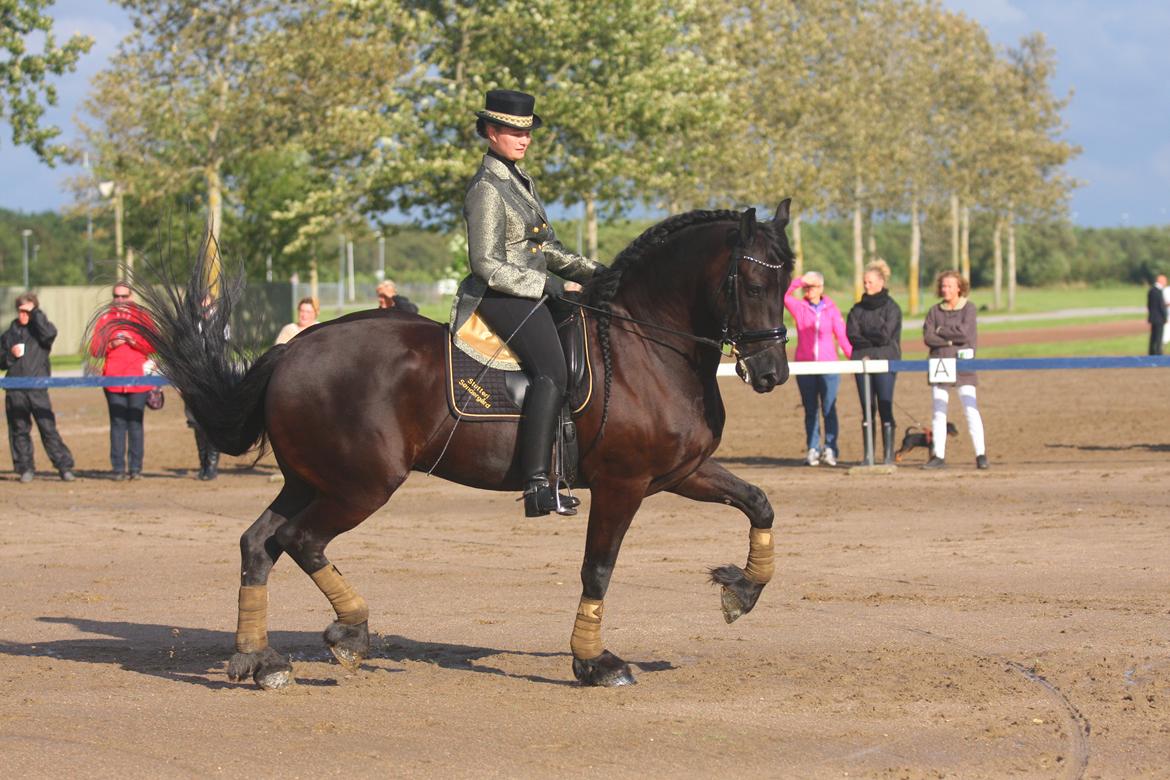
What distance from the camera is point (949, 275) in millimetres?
17766

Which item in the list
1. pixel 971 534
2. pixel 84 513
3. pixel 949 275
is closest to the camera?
pixel 971 534

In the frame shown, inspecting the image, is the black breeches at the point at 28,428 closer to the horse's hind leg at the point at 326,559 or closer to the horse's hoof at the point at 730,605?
the horse's hind leg at the point at 326,559

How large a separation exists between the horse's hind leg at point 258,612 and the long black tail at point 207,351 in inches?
21.8

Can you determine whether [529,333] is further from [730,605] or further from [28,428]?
[28,428]

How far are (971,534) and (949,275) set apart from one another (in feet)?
18.0

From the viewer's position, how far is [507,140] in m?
7.84

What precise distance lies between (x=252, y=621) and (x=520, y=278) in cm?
228

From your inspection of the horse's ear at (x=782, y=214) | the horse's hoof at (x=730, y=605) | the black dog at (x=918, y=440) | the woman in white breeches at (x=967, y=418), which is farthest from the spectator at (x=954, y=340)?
the horse's ear at (x=782, y=214)

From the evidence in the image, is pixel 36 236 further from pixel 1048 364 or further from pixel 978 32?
pixel 1048 364

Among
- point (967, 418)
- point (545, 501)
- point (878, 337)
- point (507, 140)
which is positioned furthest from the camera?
point (878, 337)

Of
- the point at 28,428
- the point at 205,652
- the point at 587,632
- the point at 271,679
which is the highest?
the point at 28,428

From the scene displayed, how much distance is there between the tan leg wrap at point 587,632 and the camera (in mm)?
7633

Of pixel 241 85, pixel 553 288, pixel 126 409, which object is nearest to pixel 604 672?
pixel 553 288

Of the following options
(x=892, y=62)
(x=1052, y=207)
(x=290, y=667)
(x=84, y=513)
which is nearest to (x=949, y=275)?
(x=84, y=513)
